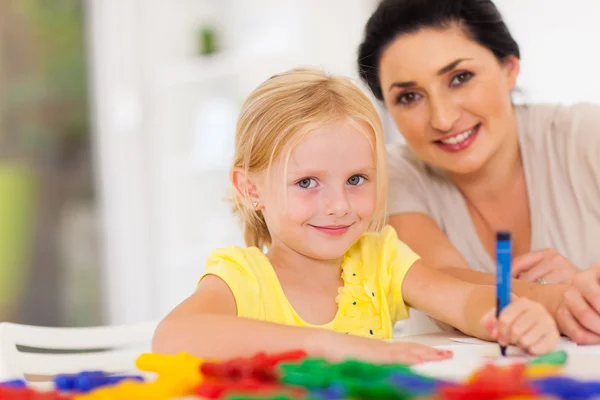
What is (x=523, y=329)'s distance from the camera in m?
0.97

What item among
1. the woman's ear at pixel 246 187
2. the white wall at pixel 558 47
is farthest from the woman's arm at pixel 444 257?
the white wall at pixel 558 47

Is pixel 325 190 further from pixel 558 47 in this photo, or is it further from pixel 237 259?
pixel 558 47

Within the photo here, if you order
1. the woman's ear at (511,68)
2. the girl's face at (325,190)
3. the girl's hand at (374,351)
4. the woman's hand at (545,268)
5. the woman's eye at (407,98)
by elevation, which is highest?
the woman's ear at (511,68)

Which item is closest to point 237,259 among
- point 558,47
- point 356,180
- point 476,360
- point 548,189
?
point 356,180

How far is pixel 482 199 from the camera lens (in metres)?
1.82

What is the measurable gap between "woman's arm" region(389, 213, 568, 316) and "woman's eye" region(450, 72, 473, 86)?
1.03 feet

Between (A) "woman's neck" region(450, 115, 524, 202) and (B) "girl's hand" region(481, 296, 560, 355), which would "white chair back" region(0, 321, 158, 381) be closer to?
(B) "girl's hand" region(481, 296, 560, 355)

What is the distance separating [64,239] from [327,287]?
2.93m

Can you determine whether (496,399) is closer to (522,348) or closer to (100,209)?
(522,348)

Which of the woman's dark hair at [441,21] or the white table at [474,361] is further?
the woman's dark hair at [441,21]

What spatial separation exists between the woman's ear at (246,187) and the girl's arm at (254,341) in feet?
0.96

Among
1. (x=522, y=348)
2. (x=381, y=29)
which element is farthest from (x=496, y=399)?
(x=381, y=29)

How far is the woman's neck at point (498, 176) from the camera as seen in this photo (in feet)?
5.87

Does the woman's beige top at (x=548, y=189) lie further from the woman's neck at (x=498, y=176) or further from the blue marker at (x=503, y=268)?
the blue marker at (x=503, y=268)
